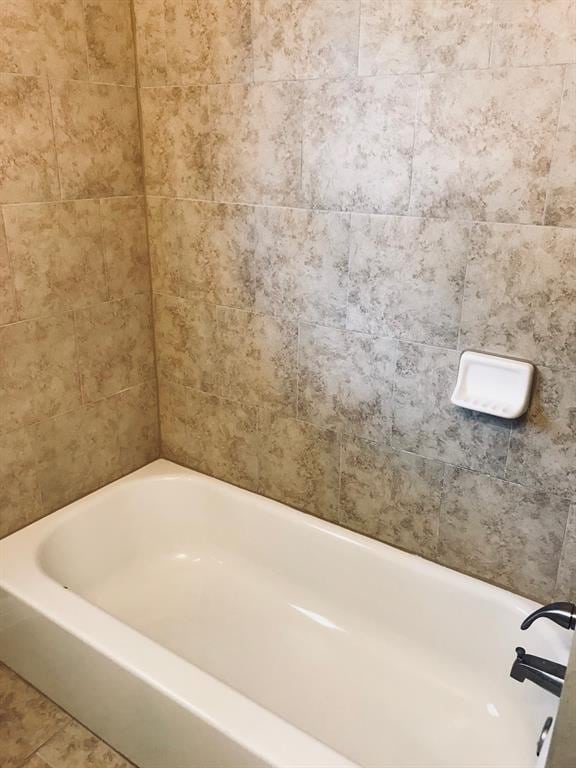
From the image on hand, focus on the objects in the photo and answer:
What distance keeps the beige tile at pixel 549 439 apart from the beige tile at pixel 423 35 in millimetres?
755

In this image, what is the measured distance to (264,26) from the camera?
1762 mm

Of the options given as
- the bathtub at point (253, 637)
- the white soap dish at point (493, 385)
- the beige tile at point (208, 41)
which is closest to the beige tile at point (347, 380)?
the white soap dish at point (493, 385)

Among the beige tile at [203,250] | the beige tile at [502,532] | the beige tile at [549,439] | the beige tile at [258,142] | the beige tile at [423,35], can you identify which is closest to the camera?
the beige tile at [423,35]

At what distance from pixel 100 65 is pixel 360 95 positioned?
2.75ft

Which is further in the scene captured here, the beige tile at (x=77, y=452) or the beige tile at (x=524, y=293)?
the beige tile at (x=77, y=452)

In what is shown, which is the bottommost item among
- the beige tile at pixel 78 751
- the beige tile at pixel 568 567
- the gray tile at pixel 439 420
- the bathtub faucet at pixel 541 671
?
the beige tile at pixel 78 751

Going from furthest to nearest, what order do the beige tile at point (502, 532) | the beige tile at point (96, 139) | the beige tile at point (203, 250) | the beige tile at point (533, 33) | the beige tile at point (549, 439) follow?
1. the beige tile at point (203, 250)
2. the beige tile at point (96, 139)
3. the beige tile at point (502, 532)
4. the beige tile at point (549, 439)
5. the beige tile at point (533, 33)

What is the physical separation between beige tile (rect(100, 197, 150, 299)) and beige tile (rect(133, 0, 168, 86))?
38cm

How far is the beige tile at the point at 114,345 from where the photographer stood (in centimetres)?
213

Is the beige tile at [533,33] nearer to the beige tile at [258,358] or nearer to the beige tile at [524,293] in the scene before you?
the beige tile at [524,293]

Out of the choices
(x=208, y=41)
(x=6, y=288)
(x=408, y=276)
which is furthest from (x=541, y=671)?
(x=208, y=41)

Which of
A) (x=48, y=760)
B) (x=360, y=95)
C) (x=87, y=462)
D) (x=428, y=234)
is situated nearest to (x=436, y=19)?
(x=360, y=95)

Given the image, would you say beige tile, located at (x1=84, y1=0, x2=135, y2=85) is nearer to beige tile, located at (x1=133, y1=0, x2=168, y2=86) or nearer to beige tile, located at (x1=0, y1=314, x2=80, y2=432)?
beige tile, located at (x1=133, y1=0, x2=168, y2=86)

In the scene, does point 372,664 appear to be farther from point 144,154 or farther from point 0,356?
point 144,154
